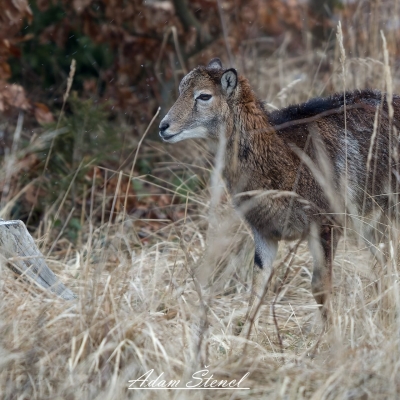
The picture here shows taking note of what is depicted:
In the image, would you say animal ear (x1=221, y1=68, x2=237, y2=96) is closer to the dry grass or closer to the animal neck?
the animal neck

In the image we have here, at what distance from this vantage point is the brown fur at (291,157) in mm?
5582

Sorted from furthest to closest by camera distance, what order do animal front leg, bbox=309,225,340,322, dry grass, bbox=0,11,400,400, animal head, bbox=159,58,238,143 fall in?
animal head, bbox=159,58,238,143 → animal front leg, bbox=309,225,340,322 → dry grass, bbox=0,11,400,400

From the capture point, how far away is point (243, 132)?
5.73 m

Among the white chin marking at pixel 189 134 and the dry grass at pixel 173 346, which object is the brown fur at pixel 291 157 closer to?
the white chin marking at pixel 189 134

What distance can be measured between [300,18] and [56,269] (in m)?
5.97

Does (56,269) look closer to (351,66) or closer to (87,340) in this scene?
(87,340)

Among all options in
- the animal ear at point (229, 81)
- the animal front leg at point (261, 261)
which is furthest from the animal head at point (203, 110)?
the animal front leg at point (261, 261)

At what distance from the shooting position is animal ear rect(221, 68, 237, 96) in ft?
18.6

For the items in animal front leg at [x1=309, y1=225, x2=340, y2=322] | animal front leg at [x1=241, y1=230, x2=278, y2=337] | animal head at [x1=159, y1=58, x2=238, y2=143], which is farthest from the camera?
animal front leg at [x1=241, y1=230, x2=278, y2=337]

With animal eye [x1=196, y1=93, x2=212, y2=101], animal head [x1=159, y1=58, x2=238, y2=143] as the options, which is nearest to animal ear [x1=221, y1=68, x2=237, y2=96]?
animal head [x1=159, y1=58, x2=238, y2=143]

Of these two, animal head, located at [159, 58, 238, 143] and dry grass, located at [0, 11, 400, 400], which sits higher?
animal head, located at [159, 58, 238, 143]

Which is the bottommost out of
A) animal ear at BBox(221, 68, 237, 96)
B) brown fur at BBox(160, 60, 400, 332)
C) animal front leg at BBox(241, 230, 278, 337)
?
animal front leg at BBox(241, 230, 278, 337)

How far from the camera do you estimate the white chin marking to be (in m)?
5.69

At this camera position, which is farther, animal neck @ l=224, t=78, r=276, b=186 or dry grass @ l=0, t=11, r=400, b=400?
animal neck @ l=224, t=78, r=276, b=186
